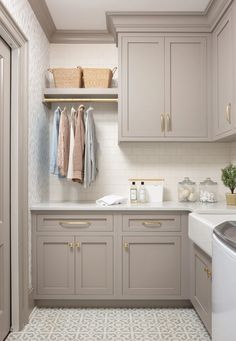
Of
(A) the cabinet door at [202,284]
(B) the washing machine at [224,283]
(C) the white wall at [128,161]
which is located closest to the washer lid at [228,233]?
(B) the washing machine at [224,283]

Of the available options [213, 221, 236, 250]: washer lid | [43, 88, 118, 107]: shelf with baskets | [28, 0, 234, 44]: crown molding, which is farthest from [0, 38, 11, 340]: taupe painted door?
[213, 221, 236, 250]: washer lid

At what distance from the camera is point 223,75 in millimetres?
2805

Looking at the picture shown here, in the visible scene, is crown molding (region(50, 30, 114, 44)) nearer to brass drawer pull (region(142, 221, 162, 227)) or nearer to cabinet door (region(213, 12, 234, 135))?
cabinet door (region(213, 12, 234, 135))

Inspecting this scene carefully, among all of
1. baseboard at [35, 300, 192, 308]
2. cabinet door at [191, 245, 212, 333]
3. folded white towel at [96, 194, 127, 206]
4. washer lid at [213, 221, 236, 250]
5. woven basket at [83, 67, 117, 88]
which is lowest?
baseboard at [35, 300, 192, 308]

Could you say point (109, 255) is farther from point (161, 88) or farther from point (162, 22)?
point (162, 22)

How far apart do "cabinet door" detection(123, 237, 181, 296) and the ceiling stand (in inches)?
79.7

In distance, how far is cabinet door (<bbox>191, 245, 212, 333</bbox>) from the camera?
7.28 feet

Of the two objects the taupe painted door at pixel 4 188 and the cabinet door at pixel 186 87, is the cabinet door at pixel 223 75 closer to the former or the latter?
the cabinet door at pixel 186 87

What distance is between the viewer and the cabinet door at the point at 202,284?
2219 millimetres

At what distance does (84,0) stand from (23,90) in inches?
39.7

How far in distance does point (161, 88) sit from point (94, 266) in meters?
1.73

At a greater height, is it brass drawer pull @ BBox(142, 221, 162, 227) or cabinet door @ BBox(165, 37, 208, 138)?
cabinet door @ BBox(165, 37, 208, 138)

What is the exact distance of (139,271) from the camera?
9.25 ft

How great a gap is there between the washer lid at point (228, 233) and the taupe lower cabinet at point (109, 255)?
56.6 inches
